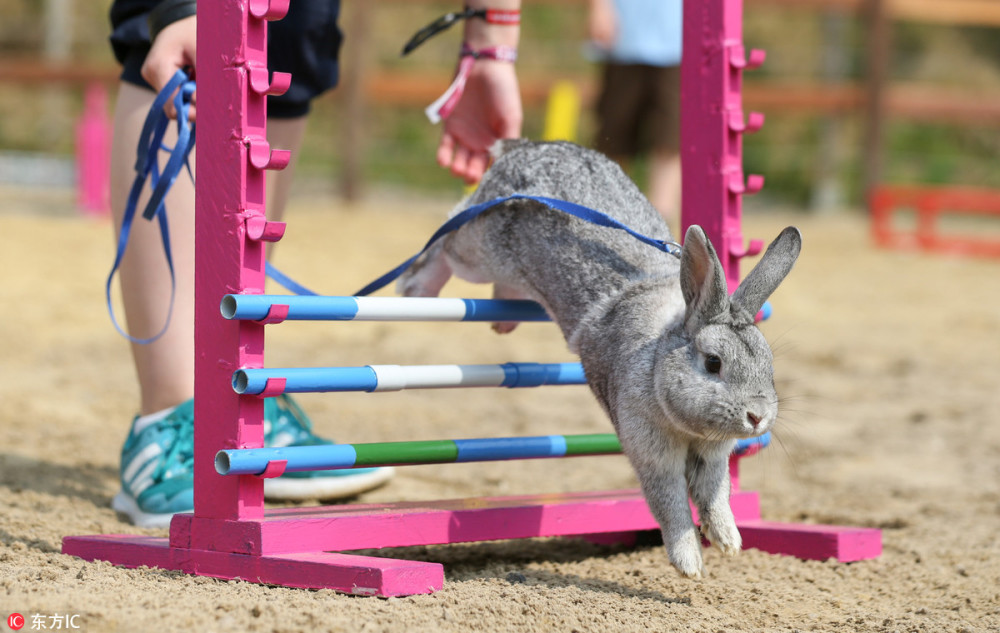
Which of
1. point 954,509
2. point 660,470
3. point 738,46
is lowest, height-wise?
point 954,509

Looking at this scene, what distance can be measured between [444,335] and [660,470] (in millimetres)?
3218

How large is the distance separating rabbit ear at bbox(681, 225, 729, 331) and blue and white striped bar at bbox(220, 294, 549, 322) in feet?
1.76

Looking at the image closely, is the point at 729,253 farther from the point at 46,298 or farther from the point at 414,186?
the point at 414,186

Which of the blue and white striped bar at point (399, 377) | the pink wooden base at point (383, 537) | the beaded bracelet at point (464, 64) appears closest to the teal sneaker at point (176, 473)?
the pink wooden base at point (383, 537)

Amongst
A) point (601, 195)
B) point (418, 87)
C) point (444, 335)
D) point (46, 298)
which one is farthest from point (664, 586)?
point (418, 87)

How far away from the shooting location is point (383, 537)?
2.17 meters

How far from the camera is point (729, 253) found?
259 centimetres

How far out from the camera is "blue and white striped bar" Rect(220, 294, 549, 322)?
79.4 inches

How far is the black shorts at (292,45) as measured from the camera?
269cm

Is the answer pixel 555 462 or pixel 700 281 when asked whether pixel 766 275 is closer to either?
pixel 700 281

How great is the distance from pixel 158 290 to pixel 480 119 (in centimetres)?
92

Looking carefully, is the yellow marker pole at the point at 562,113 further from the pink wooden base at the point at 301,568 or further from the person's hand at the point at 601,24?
the pink wooden base at the point at 301,568

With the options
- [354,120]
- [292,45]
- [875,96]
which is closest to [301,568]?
[292,45]

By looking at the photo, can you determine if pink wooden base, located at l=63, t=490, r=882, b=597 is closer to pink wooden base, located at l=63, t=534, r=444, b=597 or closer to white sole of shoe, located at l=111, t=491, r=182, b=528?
pink wooden base, located at l=63, t=534, r=444, b=597
